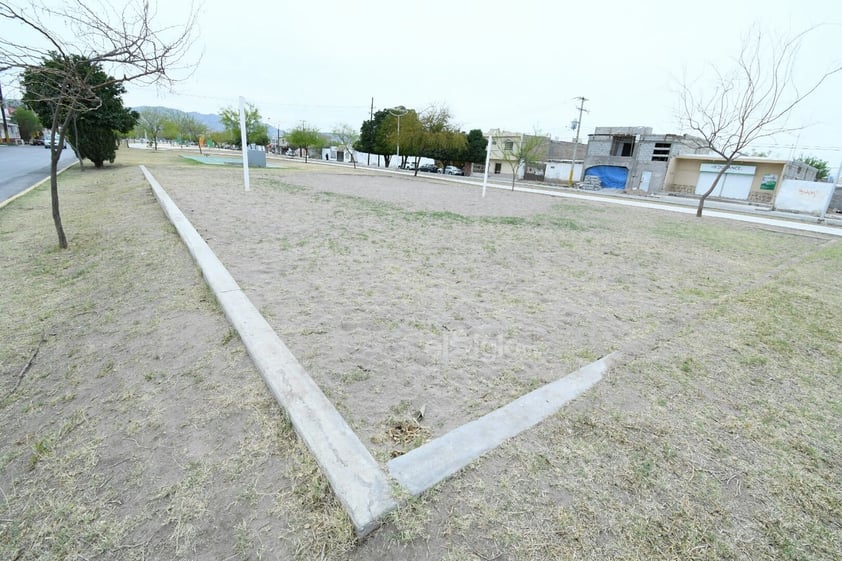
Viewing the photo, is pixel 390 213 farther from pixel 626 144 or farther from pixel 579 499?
pixel 626 144

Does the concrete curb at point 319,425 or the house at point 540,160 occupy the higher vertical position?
the house at point 540,160

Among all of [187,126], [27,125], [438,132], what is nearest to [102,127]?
[438,132]

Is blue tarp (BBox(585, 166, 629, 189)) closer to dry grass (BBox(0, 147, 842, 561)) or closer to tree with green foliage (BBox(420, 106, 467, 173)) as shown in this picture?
tree with green foliage (BBox(420, 106, 467, 173))

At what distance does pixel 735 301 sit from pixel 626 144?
37.9 meters

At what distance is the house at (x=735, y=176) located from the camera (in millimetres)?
29906

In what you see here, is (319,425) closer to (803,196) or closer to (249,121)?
(803,196)

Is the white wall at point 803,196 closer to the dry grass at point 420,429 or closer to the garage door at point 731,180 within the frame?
the garage door at point 731,180

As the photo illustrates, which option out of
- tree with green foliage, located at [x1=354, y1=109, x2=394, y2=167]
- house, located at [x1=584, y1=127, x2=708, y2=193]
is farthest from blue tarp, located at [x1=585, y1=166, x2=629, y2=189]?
tree with green foliage, located at [x1=354, y1=109, x2=394, y2=167]

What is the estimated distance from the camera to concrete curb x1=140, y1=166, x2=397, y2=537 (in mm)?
1604

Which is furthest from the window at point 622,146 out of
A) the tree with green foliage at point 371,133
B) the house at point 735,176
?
the tree with green foliage at point 371,133

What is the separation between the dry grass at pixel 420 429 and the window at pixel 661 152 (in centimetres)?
3499

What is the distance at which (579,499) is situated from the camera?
1737 mm

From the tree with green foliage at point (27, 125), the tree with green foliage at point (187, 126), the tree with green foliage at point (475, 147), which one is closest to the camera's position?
the tree with green foliage at point (475, 147)

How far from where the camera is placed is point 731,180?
31.2 meters
